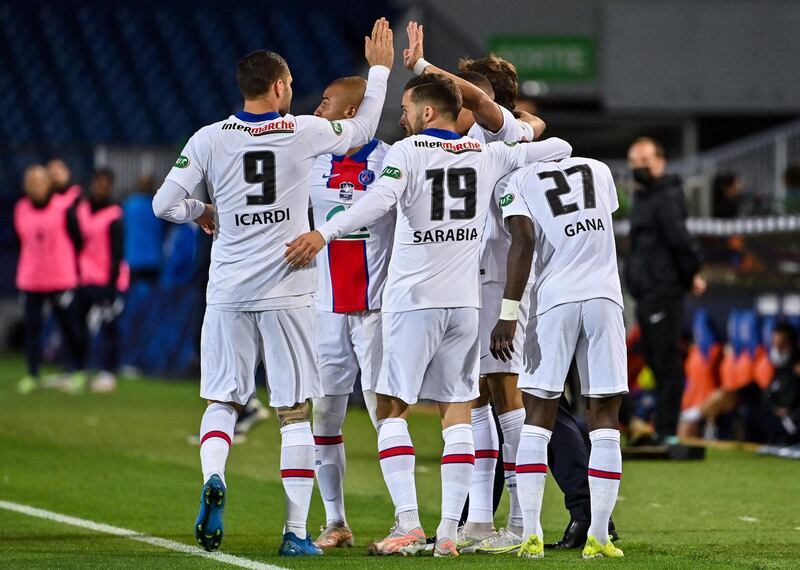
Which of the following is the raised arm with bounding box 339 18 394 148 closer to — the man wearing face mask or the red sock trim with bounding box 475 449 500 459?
the red sock trim with bounding box 475 449 500 459

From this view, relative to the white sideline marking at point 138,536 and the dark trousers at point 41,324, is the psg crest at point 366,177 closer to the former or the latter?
the white sideline marking at point 138,536

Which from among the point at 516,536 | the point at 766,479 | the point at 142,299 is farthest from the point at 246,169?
the point at 142,299

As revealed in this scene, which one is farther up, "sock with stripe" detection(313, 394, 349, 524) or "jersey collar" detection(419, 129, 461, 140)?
"jersey collar" detection(419, 129, 461, 140)

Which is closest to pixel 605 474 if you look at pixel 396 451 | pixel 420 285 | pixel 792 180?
pixel 396 451

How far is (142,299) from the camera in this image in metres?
19.0

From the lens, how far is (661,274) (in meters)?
10.3

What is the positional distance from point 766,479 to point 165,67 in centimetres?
1918

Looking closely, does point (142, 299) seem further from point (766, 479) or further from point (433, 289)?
point (433, 289)

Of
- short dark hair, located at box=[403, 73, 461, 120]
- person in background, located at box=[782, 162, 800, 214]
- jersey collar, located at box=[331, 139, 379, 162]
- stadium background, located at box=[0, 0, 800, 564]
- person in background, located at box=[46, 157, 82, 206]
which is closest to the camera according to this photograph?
short dark hair, located at box=[403, 73, 461, 120]

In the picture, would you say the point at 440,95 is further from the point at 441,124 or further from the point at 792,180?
the point at 792,180

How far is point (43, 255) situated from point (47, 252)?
0.18ft

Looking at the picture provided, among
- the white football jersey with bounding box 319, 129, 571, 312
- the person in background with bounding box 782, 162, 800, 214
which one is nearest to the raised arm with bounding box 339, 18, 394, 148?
the white football jersey with bounding box 319, 129, 571, 312

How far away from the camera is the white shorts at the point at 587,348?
5930mm

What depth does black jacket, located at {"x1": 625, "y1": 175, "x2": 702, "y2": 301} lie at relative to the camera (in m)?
10.2
